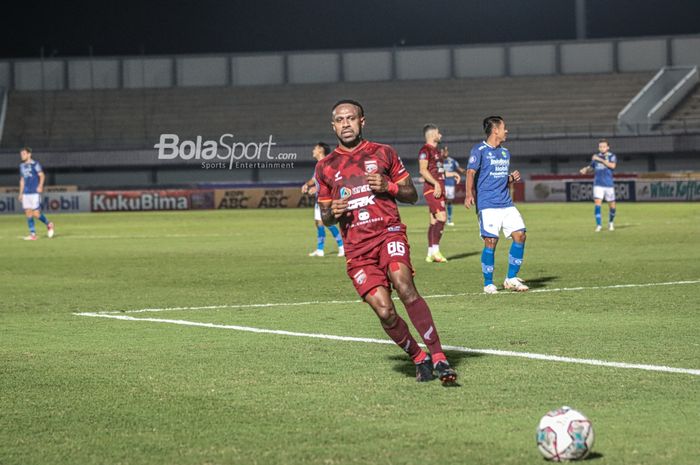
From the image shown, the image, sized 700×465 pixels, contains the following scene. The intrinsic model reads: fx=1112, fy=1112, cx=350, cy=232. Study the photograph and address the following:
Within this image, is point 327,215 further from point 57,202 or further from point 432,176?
point 57,202

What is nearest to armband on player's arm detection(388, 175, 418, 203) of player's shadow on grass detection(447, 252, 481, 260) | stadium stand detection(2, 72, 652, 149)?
player's shadow on grass detection(447, 252, 481, 260)

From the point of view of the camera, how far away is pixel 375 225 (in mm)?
8023

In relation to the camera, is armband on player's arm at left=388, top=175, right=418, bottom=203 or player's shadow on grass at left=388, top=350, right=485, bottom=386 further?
player's shadow on grass at left=388, top=350, right=485, bottom=386

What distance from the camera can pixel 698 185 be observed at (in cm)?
4975

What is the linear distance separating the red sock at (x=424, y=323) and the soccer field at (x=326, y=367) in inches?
12.6

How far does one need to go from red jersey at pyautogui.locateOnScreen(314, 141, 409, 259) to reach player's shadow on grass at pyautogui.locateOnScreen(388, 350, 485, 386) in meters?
0.96

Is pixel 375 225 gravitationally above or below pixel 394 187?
below

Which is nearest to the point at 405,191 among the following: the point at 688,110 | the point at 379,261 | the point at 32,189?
the point at 379,261

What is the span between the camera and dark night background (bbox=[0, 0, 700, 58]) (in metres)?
72.4

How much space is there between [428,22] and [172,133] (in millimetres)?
→ 18786

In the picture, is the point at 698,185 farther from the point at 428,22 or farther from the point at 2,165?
Answer: the point at 2,165

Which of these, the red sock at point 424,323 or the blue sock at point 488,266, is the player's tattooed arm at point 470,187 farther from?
the red sock at point 424,323

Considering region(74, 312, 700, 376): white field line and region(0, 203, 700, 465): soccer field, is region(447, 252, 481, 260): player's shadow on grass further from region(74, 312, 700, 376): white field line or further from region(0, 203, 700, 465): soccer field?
region(74, 312, 700, 376): white field line

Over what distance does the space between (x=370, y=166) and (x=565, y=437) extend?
310cm
